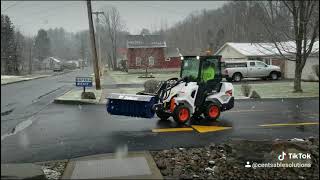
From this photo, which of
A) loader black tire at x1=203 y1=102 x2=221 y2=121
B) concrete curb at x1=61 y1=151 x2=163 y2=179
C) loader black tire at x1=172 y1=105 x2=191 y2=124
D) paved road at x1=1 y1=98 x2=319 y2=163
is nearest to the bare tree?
paved road at x1=1 y1=98 x2=319 y2=163

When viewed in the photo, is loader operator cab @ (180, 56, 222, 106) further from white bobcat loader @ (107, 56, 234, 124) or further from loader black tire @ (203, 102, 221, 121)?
loader black tire @ (203, 102, 221, 121)

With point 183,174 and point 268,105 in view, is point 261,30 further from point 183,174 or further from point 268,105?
point 183,174

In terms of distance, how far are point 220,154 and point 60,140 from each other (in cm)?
440

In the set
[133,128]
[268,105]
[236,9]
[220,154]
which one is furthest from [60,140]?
[268,105]

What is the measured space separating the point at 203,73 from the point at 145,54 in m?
22.5

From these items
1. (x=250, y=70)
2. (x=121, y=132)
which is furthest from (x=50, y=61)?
(x=250, y=70)

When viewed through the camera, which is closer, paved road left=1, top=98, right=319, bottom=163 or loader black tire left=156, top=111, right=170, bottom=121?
paved road left=1, top=98, right=319, bottom=163

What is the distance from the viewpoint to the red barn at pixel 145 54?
3131 centimetres

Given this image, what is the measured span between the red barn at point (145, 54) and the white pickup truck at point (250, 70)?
607cm

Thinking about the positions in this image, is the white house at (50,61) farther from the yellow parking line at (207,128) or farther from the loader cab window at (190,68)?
the yellow parking line at (207,128)

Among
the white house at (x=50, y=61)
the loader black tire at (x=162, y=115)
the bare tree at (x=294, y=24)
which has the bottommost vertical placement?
→ the loader black tire at (x=162, y=115)

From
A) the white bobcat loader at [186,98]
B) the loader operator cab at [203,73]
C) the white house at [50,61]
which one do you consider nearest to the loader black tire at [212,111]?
the white bobcat loader at [186,98]

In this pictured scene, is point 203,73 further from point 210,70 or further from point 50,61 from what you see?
point 50,61

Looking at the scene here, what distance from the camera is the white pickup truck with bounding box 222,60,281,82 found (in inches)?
1385
